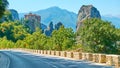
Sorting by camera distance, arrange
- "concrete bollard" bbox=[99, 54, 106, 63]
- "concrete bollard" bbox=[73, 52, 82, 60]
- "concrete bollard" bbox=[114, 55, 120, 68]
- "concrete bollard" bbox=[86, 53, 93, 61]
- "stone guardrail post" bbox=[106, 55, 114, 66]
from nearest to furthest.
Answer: "concrete bollard" bbox=[114, 55, 120, 68], "stone guardrail post" bbox=[106, 55, 114, 66], "concrete bollard" bbox=[99, 54, 106, 63], "concrete bollard" bbox=[86, 53, 93, 61], "concrete bollard" bbox=[73, 52, 82, 60]

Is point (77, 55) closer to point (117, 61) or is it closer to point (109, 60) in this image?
point (109, 60)

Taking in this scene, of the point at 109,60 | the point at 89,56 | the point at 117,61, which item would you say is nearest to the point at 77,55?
the point at 89,56

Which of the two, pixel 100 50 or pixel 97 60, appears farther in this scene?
pixel 100 50

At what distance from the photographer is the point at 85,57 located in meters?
50.1

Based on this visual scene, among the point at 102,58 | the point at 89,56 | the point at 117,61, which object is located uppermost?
the point at 89,56

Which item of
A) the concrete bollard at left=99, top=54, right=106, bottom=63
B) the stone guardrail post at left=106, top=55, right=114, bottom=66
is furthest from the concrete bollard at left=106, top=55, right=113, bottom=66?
the concrete bollard at left=99, top=54, right=106, bottom=63

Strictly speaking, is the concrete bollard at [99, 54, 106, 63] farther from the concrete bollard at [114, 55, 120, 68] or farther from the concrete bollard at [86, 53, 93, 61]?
the concrete bollard at [114, 55, 120, 68]

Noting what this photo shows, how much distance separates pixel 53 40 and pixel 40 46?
3119cm

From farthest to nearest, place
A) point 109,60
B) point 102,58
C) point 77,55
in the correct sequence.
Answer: point 77,55 → point 102,58 → point 109,60

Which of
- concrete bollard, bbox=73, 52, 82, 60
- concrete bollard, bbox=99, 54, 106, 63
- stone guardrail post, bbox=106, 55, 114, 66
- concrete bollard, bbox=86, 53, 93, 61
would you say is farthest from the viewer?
concrete bollard, bbox=73, 52, 82, 60

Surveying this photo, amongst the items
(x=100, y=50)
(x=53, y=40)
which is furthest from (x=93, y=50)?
(x=53, y=40)

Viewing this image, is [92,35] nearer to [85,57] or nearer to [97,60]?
[85,57]

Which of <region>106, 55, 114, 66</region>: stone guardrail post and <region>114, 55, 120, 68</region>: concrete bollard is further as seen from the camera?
<region>106, 55, 114, 66</region>: stone guardrail post

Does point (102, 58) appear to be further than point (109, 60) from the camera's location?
Yes
